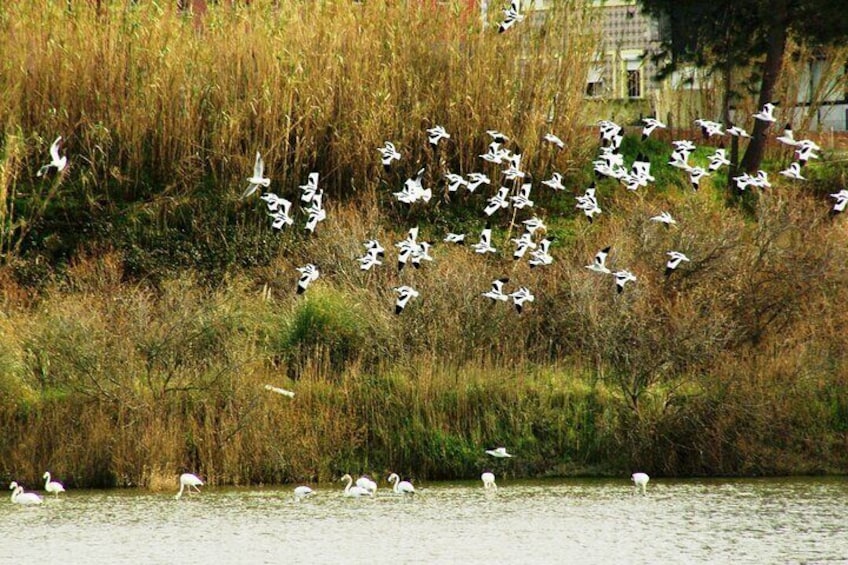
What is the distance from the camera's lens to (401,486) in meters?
21.4

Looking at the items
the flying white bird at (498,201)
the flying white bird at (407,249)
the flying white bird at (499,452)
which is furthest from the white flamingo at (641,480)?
the flying white bird at (498,201)

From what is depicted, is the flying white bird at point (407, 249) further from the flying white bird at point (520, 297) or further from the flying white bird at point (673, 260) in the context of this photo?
the flying white bird at point (673, 260)

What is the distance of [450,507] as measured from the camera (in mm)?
20891

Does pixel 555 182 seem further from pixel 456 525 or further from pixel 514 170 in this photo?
pixel 456 525

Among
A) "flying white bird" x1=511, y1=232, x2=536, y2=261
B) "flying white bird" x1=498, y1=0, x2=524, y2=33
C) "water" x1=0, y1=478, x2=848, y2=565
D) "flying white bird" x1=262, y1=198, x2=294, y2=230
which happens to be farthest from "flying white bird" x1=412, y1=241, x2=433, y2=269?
"flying white bird" x1=498, y1=0, x2=524, y2=33

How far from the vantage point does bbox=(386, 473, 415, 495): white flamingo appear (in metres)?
21.3

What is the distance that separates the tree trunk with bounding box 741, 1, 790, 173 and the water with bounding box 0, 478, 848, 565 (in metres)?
9.32

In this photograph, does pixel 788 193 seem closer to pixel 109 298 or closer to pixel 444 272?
pixel 444 272

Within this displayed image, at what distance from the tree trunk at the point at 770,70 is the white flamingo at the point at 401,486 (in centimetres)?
1108

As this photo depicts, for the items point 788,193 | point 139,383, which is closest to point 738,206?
point 788,193

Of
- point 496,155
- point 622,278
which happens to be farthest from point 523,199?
point 622,278

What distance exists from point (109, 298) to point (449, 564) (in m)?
8.89

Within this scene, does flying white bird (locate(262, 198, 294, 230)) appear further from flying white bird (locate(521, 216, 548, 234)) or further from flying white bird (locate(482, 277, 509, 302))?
flying white bird (locate(521, 216, 548, 234))

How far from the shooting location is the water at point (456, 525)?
1789 centimetres
